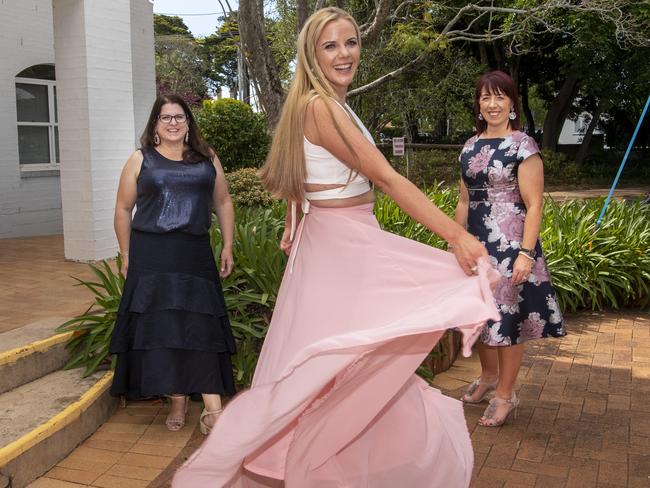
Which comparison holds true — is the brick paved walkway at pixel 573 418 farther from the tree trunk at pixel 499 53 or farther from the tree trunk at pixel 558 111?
the tree trunk at pixel 558 111

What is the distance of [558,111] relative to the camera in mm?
27266

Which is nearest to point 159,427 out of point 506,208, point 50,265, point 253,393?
point 253,393

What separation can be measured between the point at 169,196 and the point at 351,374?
5.84 feet

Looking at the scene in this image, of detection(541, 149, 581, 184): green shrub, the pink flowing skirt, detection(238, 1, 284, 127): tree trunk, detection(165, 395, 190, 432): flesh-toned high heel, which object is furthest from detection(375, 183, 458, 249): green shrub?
detection(541, 149, 581, 184): green shrub

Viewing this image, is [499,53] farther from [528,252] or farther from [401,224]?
[528,252]

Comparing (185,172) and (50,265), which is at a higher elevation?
(185,172)

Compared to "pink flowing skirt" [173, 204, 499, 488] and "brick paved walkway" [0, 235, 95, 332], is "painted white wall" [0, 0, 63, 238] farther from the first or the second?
"pink flowing skirt" [173, 204, 499, 488]

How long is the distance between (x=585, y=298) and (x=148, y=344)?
14.9 feet

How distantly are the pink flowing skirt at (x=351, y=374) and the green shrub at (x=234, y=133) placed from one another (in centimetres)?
674

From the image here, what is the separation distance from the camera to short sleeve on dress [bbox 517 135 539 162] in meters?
4.00

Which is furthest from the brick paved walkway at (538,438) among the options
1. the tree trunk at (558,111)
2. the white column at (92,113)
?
the tree trunk at (558,111)

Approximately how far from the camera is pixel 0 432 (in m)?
3.50

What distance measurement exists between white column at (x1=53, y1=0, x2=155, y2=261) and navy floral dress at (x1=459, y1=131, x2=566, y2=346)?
15.0ft

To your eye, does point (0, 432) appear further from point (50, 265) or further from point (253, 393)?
point (50, 265)
